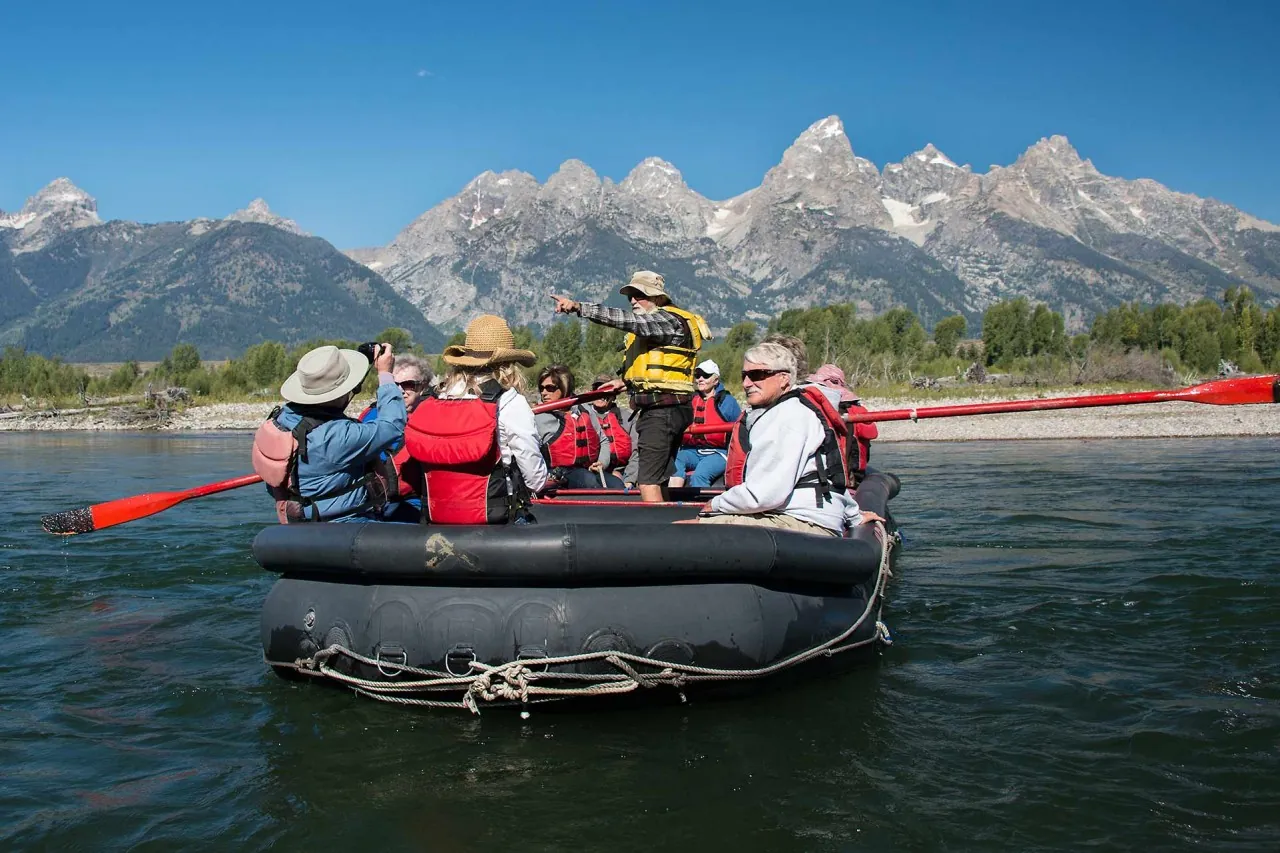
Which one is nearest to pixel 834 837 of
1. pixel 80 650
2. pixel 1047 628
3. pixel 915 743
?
pixel 915 743

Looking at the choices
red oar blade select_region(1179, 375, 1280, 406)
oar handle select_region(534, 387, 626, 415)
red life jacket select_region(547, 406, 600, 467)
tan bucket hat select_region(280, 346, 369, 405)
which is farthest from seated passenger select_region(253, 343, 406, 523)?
red oar blade select_region(1179, 375, 1280, 406)

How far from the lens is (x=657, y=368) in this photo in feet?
24.4

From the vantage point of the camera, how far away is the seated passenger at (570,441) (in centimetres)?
967

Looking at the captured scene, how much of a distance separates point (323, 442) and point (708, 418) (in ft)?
16.9

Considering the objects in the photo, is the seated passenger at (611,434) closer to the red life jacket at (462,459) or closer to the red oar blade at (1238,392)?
the red life jacket at (462,459)

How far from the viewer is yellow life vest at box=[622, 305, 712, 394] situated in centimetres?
743

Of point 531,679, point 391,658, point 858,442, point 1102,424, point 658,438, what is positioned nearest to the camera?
point 531,679

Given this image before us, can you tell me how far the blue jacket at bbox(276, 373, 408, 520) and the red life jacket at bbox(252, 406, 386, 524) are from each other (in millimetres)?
27

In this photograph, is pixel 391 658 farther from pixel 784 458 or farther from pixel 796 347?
pixel 796 347

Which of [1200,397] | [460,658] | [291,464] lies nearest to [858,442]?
[1200,397]

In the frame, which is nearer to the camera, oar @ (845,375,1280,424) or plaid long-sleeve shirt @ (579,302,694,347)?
plaid long-sleeve shirt @ (579,302,694,347)

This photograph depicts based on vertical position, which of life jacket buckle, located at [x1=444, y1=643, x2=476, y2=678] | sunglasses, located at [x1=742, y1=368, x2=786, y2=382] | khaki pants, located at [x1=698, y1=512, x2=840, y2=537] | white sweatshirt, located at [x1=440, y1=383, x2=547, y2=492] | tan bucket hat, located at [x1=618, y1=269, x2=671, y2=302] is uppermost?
tan bucket hat, located at [x1=618, y1=269, x2=671, y2=302]

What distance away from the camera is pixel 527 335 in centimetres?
7669

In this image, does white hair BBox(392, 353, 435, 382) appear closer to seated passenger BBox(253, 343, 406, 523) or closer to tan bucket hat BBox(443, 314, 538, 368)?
seated passenger BBox(253, 343, 406, 523)
